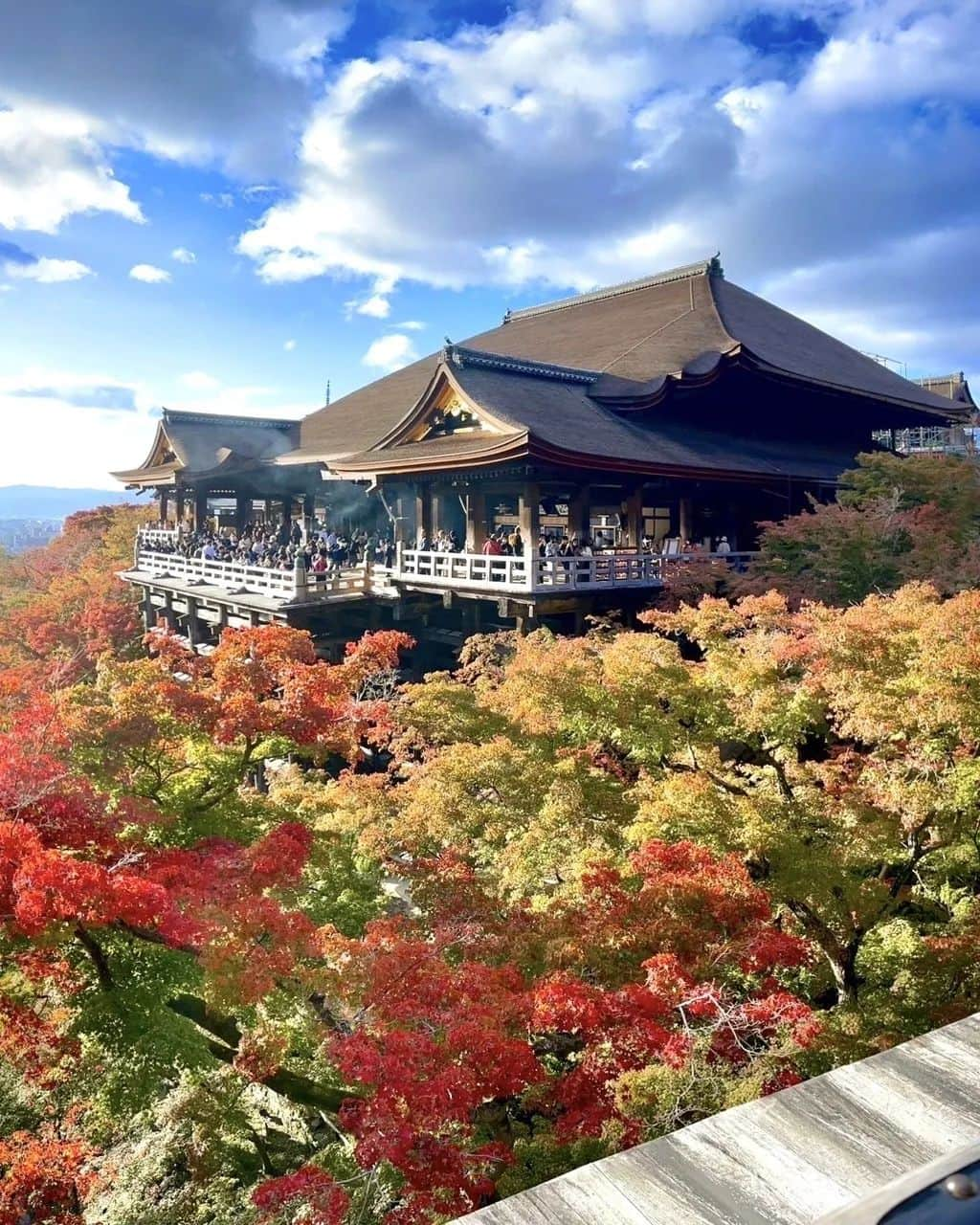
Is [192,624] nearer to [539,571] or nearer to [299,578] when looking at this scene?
[299,578]

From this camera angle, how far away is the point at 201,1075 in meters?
7.66

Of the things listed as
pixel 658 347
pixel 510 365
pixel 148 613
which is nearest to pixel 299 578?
pixel 510 365

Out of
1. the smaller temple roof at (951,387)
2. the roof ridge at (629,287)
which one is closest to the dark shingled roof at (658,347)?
the roof ridge at (629,287)

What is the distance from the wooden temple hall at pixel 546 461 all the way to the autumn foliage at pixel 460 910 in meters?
6.20

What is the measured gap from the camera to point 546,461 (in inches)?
550

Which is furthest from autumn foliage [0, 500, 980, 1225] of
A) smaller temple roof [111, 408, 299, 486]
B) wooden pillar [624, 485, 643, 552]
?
smaller temple roof [111, 408, 299, 486]

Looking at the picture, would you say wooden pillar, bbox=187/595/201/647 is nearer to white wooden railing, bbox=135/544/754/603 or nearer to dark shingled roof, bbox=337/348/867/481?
white wooden railing, bbox=135/544/754/603

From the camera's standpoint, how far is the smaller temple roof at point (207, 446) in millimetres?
25922

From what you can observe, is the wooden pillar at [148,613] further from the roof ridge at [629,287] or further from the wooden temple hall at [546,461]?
the roof ridge at [629,287]

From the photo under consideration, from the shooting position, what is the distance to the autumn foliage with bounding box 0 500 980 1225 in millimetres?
5520

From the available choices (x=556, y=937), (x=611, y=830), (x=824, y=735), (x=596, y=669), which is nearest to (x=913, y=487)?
(x=824, y=735)

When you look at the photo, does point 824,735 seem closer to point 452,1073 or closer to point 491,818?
point 491,818

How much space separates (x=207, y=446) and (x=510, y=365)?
13518 millimetres

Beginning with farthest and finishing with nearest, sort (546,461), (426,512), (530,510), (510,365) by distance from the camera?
(426,512) → (510,365) → (530,510) → (546,461)
